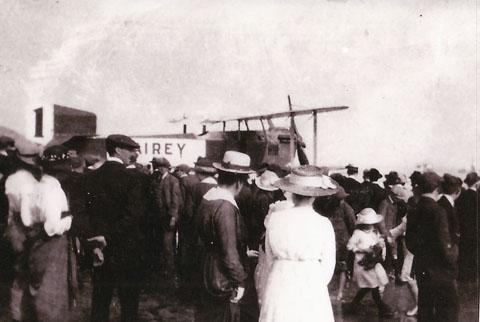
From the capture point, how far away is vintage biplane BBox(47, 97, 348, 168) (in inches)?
158

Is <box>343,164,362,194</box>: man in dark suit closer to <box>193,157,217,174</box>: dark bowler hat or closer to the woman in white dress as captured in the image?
<box>193,157,217,174</box>: dark bowler hat

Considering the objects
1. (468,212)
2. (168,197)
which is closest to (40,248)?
(168,197)

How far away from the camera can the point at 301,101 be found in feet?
14.6

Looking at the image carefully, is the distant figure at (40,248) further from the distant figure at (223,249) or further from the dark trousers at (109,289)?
the distant figure at (223,249)

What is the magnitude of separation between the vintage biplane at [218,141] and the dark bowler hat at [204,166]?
53mm

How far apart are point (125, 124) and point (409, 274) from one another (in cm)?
289

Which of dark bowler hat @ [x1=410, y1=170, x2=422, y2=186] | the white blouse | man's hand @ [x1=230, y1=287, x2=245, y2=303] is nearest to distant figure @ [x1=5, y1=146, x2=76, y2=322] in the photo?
the white blouse

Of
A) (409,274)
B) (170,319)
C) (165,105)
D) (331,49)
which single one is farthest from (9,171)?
(409,274)

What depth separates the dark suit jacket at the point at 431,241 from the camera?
158 inches

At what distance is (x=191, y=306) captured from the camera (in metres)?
4.38

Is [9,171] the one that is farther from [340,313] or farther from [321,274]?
[340,313]

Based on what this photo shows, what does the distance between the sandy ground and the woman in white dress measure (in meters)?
1.58

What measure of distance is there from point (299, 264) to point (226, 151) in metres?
1.40

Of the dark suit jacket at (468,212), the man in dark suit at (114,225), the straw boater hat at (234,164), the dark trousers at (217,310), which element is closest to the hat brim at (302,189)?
the straw boater hat at (234,164)
